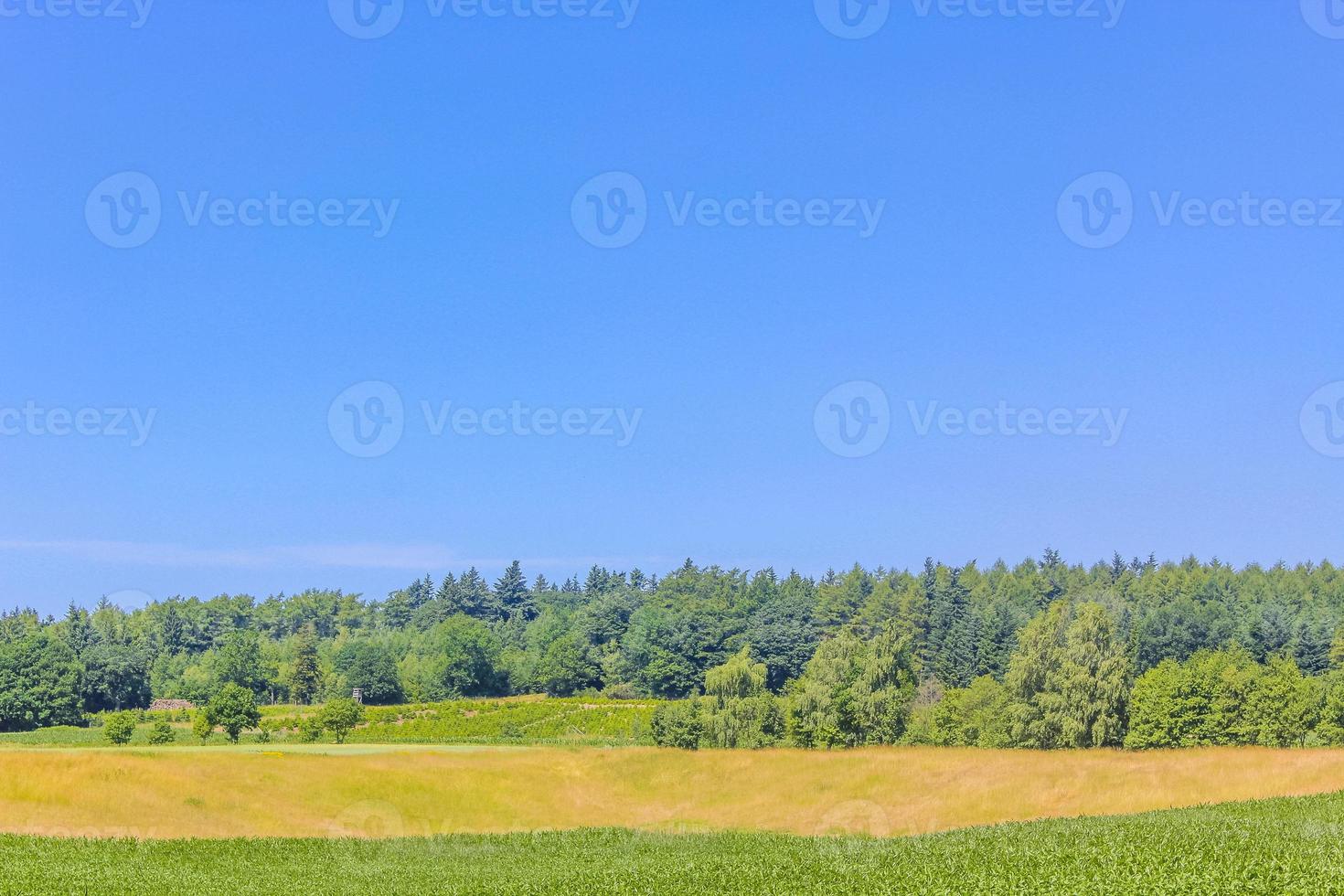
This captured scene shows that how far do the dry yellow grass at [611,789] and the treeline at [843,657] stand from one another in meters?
30.4

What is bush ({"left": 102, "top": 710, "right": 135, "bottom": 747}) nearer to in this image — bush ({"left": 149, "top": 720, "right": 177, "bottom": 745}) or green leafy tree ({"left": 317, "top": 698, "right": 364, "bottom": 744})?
bush ({"left": 149, "top": 720, "right": 177, "bottom": 745})

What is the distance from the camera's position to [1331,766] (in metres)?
42.6

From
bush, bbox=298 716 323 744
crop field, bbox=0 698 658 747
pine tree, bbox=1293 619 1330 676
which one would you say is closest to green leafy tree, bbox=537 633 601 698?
crop field, bbox=0 698 658 747

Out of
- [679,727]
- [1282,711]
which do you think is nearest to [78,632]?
[679,727]

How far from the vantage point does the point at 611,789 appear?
55.9 metres

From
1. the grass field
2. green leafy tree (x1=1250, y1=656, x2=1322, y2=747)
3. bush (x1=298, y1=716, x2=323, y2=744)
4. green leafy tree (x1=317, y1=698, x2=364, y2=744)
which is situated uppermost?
the grass field

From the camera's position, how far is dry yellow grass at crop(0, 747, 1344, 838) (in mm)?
42875

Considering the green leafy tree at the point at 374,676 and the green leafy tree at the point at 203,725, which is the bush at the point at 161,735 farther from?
the green leafy tree at the point at 374,676

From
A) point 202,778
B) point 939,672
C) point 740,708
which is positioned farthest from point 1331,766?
point 939,672

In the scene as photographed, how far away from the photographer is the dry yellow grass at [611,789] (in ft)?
141

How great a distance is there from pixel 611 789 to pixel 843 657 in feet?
132

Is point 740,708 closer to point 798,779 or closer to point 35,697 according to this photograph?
point 798,779

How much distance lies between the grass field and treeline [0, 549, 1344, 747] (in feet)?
171

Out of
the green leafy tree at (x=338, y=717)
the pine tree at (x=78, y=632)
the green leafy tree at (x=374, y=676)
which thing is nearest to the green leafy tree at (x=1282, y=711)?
the green leafy tree at (x=338, y=717)
